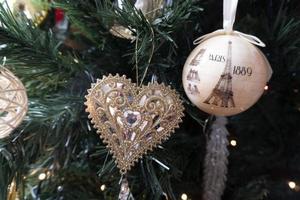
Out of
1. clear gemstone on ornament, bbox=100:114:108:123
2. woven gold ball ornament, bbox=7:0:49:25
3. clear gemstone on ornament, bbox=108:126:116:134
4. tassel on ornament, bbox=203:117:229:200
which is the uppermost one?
woven gold ball ornament, bbox=7:0:49:25

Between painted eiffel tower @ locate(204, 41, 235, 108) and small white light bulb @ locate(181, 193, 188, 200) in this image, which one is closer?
painted eiffel tower @ locate(204, 41, 235, 108)

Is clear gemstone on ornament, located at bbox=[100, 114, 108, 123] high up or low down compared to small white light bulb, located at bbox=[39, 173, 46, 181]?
up

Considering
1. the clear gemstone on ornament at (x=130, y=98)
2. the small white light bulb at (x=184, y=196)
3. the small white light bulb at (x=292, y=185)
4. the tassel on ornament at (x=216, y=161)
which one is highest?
the clear gemstone on ornament at (x=130, y=98)

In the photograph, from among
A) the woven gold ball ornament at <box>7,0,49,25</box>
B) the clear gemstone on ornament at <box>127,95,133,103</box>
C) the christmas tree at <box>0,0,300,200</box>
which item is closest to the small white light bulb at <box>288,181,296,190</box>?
the christmas tree at <box>0,0,300,200</box>

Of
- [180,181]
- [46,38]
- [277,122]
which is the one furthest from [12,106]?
[277,122]

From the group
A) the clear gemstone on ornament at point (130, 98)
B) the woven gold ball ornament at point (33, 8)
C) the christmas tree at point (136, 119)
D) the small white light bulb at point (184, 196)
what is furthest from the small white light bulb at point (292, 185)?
the woven gold ball ornament at point (33, 8)

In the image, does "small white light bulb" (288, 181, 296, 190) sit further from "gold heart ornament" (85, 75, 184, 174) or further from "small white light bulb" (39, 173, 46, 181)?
"small white light bulb" (39, 173, 46, 181)

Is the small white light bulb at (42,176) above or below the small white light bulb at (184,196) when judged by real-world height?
below

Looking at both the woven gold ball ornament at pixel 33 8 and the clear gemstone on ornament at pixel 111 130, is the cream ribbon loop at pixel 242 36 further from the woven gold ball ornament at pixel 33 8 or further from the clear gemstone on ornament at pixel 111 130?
the woven gold ball ornament at pixel 33 8
